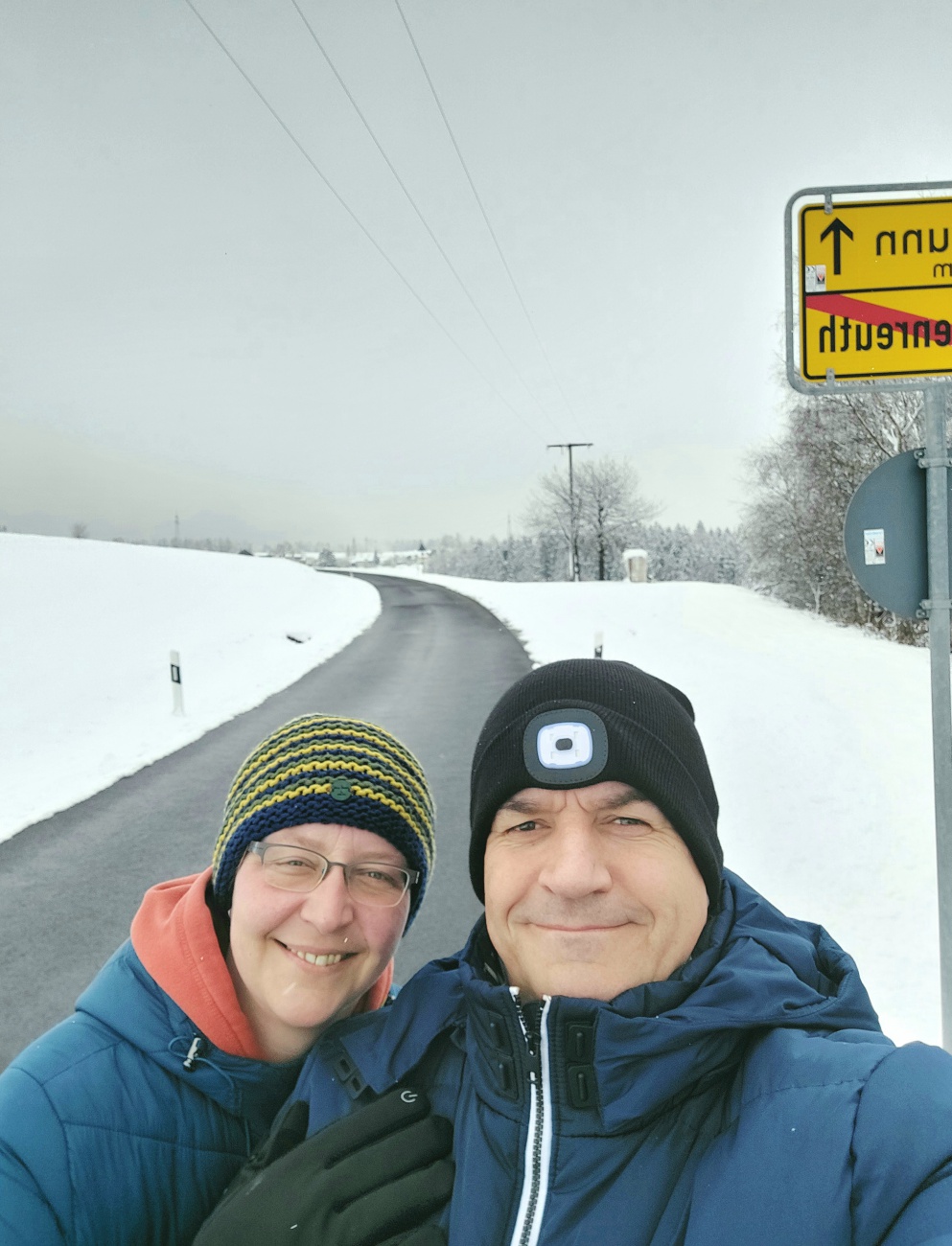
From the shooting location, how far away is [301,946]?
5.68ft

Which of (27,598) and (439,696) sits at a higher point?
(27,598)

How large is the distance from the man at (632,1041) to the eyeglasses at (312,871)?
23cm

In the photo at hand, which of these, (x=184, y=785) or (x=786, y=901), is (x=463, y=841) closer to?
(x=786, y=901)

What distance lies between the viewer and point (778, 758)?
7.48 m

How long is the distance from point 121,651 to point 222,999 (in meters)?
17.1

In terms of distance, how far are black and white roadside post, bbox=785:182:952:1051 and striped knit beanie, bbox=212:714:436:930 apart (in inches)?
72.2

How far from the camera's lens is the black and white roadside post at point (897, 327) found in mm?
2684

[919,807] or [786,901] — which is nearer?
Result: [786,901]

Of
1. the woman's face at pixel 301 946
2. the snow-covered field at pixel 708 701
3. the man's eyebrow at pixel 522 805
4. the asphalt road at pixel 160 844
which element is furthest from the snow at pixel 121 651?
the man's eyebrow at pixel 522 805

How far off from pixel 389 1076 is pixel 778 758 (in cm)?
670

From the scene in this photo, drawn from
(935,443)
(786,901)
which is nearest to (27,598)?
(786,901)

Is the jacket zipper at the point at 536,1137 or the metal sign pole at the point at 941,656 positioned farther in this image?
the metal sign pole at the point at 941,656

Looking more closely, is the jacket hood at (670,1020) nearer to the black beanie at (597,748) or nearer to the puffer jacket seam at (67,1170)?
the black beanie at (597,748)

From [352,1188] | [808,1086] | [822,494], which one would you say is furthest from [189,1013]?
[822,494]
